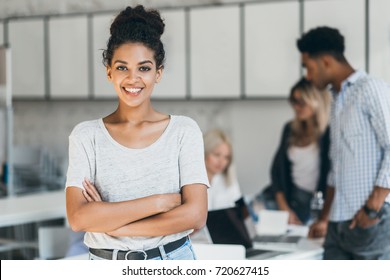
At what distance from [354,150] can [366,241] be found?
1.12 feet

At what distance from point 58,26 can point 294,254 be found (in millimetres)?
3256

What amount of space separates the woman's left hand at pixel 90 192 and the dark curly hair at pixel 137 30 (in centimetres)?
32

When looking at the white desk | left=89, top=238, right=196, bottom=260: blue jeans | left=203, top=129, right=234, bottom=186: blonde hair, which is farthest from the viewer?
left=203, top=129, right=234, bottom=186: blonde hair

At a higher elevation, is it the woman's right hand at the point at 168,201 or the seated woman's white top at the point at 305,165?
the woman's right hand at the point at 168,201

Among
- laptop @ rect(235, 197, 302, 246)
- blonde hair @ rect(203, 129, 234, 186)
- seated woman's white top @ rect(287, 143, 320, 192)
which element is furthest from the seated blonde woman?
seated woman's white top @ rect(287, 143, 320, 192)

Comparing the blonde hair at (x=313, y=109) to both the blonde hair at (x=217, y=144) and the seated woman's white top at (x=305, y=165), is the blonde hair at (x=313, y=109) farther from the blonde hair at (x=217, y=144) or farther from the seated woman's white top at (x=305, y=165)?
the blonde hair at (x=217, y=144)

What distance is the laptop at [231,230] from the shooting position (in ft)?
10.0

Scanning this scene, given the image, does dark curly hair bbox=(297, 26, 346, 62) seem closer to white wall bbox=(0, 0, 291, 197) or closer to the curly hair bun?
the curly hair bun

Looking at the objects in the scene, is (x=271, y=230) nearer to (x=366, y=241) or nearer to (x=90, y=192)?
(x=366, y=241)

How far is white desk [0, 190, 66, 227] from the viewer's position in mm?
3928

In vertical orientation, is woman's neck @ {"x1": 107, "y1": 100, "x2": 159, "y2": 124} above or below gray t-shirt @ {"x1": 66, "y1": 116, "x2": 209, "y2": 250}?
above

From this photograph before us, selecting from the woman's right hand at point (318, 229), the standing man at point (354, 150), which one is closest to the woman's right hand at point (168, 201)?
the standing man at point (354, 150)

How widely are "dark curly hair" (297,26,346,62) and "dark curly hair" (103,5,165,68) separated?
1094mm

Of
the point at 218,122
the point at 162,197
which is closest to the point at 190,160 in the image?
the point at 162,197
